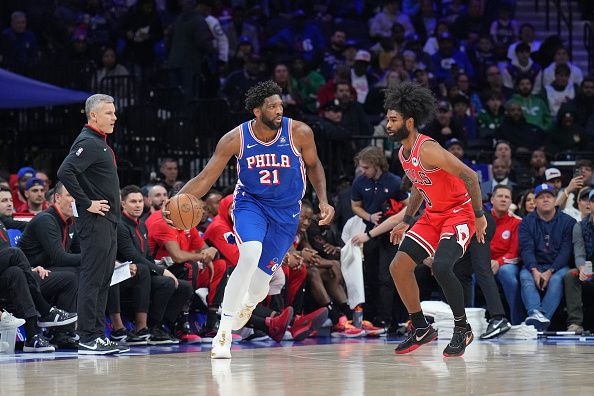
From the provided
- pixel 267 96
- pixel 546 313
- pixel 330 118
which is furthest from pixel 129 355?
pixel 330 118

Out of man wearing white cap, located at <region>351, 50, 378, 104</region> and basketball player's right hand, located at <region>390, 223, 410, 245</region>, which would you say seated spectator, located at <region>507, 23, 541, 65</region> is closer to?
man wearing white cap, located at <region>351, 50, 378, 104</region>

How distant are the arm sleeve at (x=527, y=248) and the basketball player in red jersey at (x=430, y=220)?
10.9 ft

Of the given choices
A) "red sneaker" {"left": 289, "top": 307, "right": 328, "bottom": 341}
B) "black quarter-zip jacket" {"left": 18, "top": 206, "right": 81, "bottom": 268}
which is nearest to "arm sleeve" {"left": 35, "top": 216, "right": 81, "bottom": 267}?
"black quarter-zip jacket" {"left": 18, "top": 206, "right": 81, "bottom": 268}

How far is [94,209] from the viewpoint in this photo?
915cm

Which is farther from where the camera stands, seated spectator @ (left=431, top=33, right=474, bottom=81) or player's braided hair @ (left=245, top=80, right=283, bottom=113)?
seated spectator @ (left=431, top=33, right=474, bottom=81)

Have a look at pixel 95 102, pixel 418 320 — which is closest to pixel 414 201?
pixel 418 320

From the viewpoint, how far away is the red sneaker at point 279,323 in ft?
36.4

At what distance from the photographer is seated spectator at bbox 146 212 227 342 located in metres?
11.4

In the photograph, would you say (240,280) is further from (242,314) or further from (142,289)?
(142,289)

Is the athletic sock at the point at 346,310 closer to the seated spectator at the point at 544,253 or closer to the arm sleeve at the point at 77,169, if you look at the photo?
the seated spectator at the point at 544,253

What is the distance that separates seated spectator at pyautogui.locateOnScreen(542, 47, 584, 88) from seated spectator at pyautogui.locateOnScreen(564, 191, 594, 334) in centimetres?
593

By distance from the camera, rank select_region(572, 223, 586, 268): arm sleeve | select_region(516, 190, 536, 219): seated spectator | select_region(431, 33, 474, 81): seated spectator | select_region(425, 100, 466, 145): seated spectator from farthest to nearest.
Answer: select_region(431, 33, 474, 81): seated spectator → select_region(425, 100, 466, 145): seated spectator → select_region(516, 190, 536, 219): seated spectator → select_region(572, 223, 586, 268): arm sleeve

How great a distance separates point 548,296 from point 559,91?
20.2 ft

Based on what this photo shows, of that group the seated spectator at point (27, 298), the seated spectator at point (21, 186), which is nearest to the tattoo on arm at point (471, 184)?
the seated spectator at point (27, 298)
